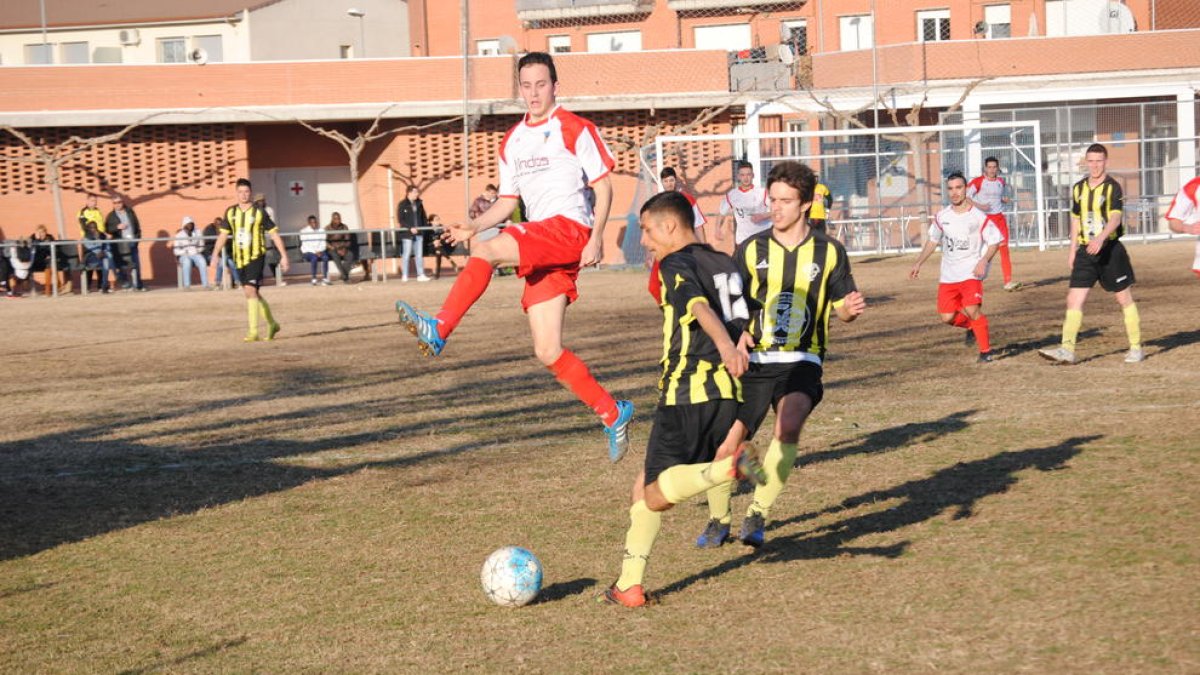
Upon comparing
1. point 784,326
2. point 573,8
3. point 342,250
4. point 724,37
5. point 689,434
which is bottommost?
point 689,434

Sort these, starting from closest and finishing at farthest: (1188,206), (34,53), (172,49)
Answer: (1188,206), (172,49), (34,53)

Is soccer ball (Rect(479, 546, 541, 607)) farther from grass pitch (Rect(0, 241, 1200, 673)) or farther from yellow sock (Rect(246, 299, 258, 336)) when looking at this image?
yellow sock (Rect(246, 299, 258, 336))

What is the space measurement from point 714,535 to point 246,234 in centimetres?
1323

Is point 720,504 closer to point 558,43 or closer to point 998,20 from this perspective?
point 998,20

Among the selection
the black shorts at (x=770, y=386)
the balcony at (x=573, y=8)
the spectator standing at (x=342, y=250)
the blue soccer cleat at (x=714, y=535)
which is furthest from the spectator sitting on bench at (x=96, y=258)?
the black shorts at (x=770, y=386)

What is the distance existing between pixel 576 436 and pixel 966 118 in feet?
96.0

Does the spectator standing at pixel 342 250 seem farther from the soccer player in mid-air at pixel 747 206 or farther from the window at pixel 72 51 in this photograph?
the window at pixel 72 51

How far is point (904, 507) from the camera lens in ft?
24.6

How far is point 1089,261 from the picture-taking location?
1317 centimetres

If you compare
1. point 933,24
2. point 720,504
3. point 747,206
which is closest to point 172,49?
point 933,24

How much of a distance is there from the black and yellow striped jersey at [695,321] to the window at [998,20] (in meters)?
40.4

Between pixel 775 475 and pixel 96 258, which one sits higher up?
pixel 96 258

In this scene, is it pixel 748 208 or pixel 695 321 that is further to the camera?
pixel 748 208

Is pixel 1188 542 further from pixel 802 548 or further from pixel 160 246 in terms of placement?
pixel 160 246
